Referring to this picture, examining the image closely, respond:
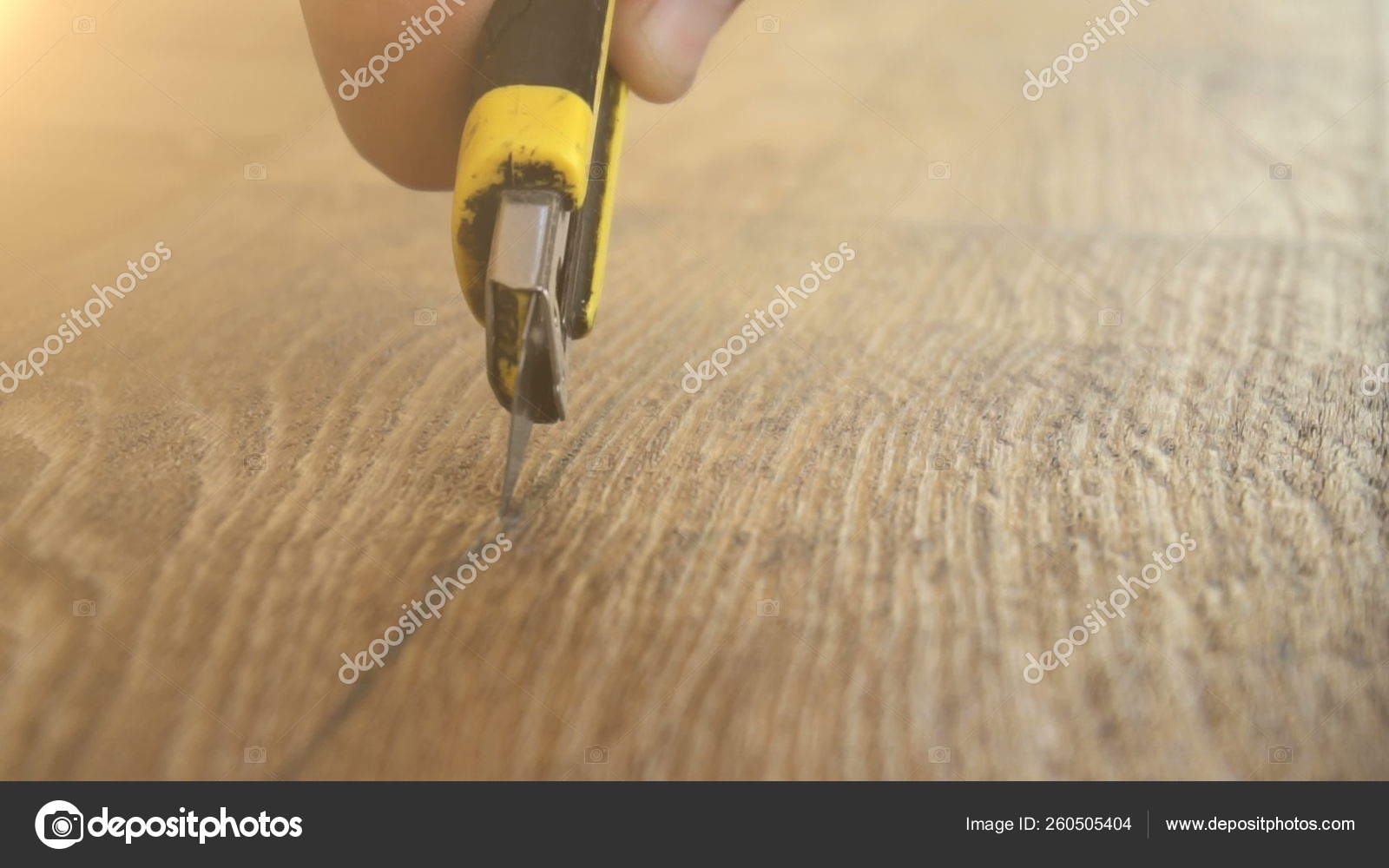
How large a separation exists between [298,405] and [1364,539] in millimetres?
596

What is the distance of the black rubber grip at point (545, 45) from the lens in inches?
22.0

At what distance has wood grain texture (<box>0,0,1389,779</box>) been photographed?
47 centimetres

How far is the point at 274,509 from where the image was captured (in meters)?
0.59
